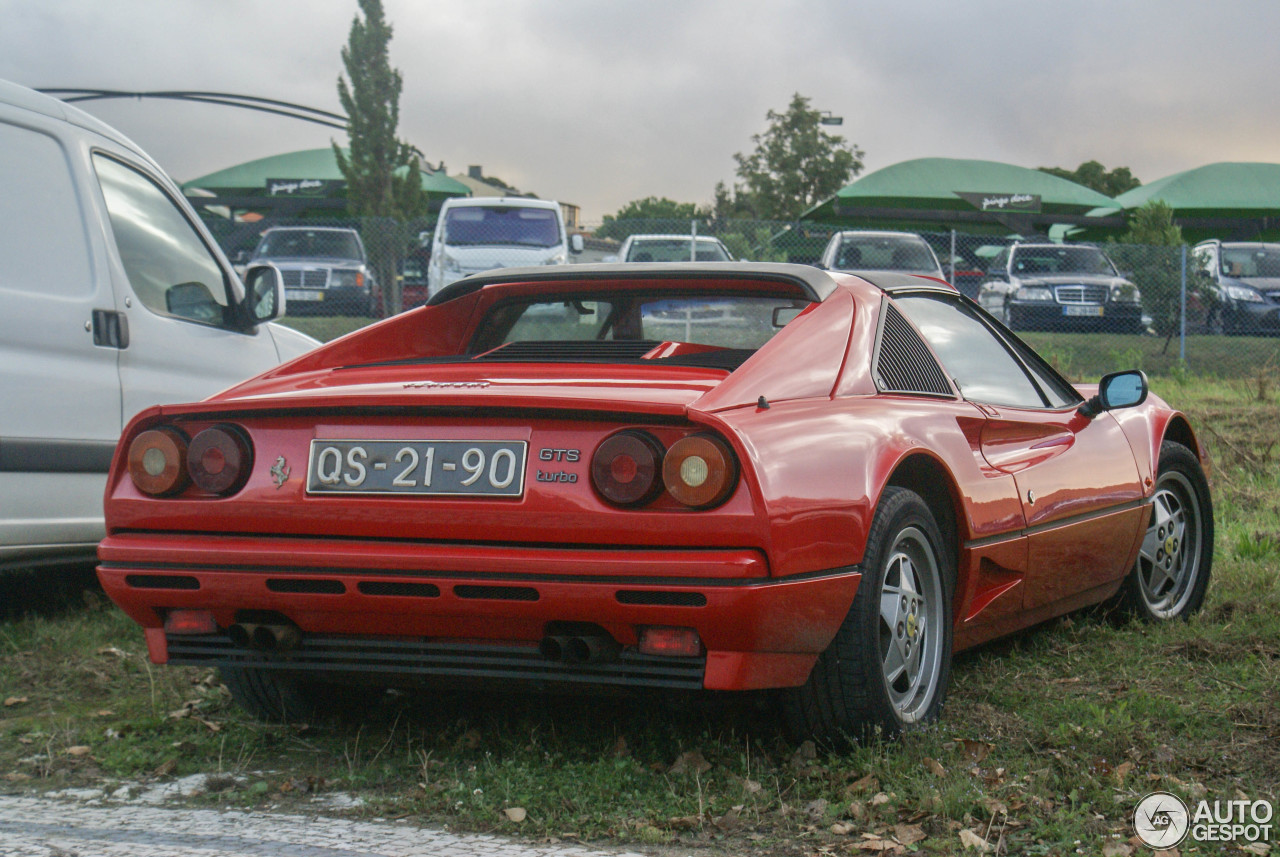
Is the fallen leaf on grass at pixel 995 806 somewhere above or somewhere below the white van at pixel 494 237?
below

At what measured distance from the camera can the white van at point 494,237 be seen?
17.3 m

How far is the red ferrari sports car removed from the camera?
2891 millimetres

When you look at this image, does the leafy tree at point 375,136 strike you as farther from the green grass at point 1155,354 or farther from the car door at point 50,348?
the car door at point 50,348

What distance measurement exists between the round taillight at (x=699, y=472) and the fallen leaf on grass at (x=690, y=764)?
2.36ft

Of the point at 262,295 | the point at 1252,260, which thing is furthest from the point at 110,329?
the point at 1252,260

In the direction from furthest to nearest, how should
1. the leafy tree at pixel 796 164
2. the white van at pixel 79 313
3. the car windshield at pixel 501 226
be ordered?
the leafy tree at pixel 796 164
the car windshield at pixel 501 226
the white van at pixel 79 313

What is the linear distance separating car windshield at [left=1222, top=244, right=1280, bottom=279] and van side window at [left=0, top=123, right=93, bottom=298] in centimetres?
1727

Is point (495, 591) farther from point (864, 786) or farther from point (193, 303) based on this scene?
point (193, 303)

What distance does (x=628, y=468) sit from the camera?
2.91m

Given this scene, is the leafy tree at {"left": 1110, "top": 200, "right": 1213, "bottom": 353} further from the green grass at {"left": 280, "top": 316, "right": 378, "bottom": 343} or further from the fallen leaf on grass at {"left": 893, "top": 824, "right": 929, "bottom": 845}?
the fallen leaf on grass at {"left": 893, "top": 824, "right": 929, "bottom": 845}

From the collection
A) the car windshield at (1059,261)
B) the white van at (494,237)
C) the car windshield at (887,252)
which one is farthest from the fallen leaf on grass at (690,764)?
the car windshield at (1059,261)

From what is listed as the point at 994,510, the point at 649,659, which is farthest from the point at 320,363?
the point at 994,510

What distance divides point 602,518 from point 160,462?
3.64ft

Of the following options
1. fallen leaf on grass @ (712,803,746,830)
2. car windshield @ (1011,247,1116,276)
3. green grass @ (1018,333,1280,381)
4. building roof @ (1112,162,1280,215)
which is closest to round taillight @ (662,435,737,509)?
fallen leaf on grass @ (712,803,746,830)
